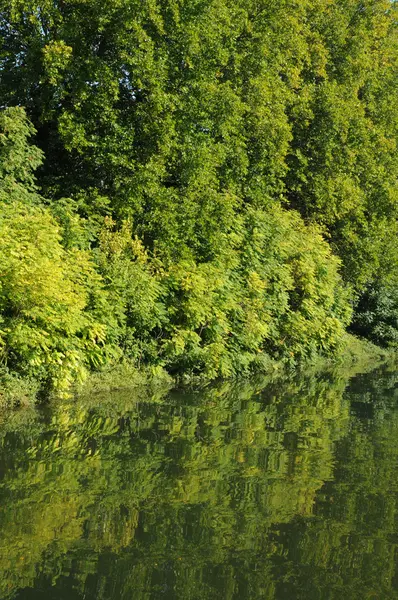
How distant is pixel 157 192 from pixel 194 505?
10.7 metres

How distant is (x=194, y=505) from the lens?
788 cm

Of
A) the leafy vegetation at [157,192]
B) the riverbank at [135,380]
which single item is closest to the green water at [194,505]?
the riverbank at [135,380]

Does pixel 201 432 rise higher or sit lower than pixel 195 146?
lower

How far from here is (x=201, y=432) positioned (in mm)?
11625

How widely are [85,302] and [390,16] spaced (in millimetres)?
26140

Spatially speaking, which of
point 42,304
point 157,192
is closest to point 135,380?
point 42,304

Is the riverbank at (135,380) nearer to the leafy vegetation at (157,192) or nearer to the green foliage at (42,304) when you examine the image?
the leafy vegetation at (157,192)

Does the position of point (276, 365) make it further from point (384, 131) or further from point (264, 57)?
point (384, 131)

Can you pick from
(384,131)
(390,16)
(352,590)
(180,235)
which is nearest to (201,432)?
(352,590)

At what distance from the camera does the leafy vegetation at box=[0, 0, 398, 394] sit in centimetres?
1316

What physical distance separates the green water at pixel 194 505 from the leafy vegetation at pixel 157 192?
2.43 m

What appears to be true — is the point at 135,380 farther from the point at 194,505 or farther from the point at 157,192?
the point at 194,505

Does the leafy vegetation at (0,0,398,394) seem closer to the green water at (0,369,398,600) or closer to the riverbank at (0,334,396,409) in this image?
the riverbank at (0,334,396,409)

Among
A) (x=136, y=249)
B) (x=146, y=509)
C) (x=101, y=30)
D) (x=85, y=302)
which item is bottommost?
(x=146, y=509)
